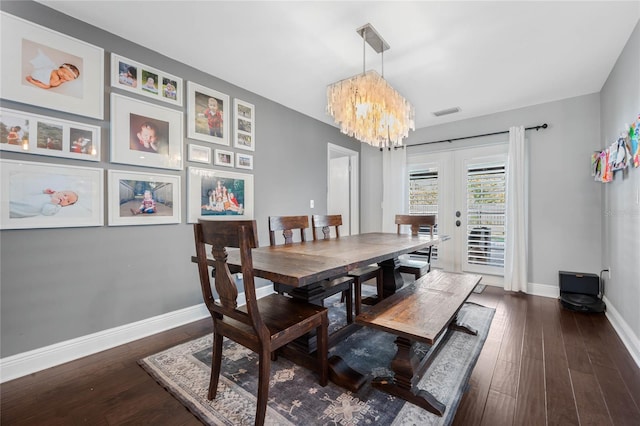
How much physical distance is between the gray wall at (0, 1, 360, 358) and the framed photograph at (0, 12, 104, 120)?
52 millimetres

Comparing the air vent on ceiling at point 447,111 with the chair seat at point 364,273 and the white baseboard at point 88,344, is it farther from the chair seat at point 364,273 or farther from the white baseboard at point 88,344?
the white baseboard at point 88,344

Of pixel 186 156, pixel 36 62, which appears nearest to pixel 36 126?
pixel 36 62

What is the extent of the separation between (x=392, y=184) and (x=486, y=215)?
4.76ft

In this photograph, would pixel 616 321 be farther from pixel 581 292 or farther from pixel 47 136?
pixel 47 136

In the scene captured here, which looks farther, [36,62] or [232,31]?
[232,31]

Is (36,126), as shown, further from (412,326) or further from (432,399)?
(432,399)

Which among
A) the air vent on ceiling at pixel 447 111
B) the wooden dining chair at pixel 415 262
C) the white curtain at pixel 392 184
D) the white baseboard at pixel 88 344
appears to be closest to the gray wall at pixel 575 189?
the air vent on ceiling at pixel 447 111

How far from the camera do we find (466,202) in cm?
397

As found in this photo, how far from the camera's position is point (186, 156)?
8.61ft

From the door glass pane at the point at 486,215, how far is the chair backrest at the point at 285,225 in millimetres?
2690

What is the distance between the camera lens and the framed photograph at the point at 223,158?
2852mm

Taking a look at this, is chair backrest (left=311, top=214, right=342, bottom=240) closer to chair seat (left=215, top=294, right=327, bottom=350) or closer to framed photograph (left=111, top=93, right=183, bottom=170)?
chair seat (left=215, top=294, right=327, bottom=350)

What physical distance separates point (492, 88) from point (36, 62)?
4130 mm

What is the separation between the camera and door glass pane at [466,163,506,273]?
373 cm
